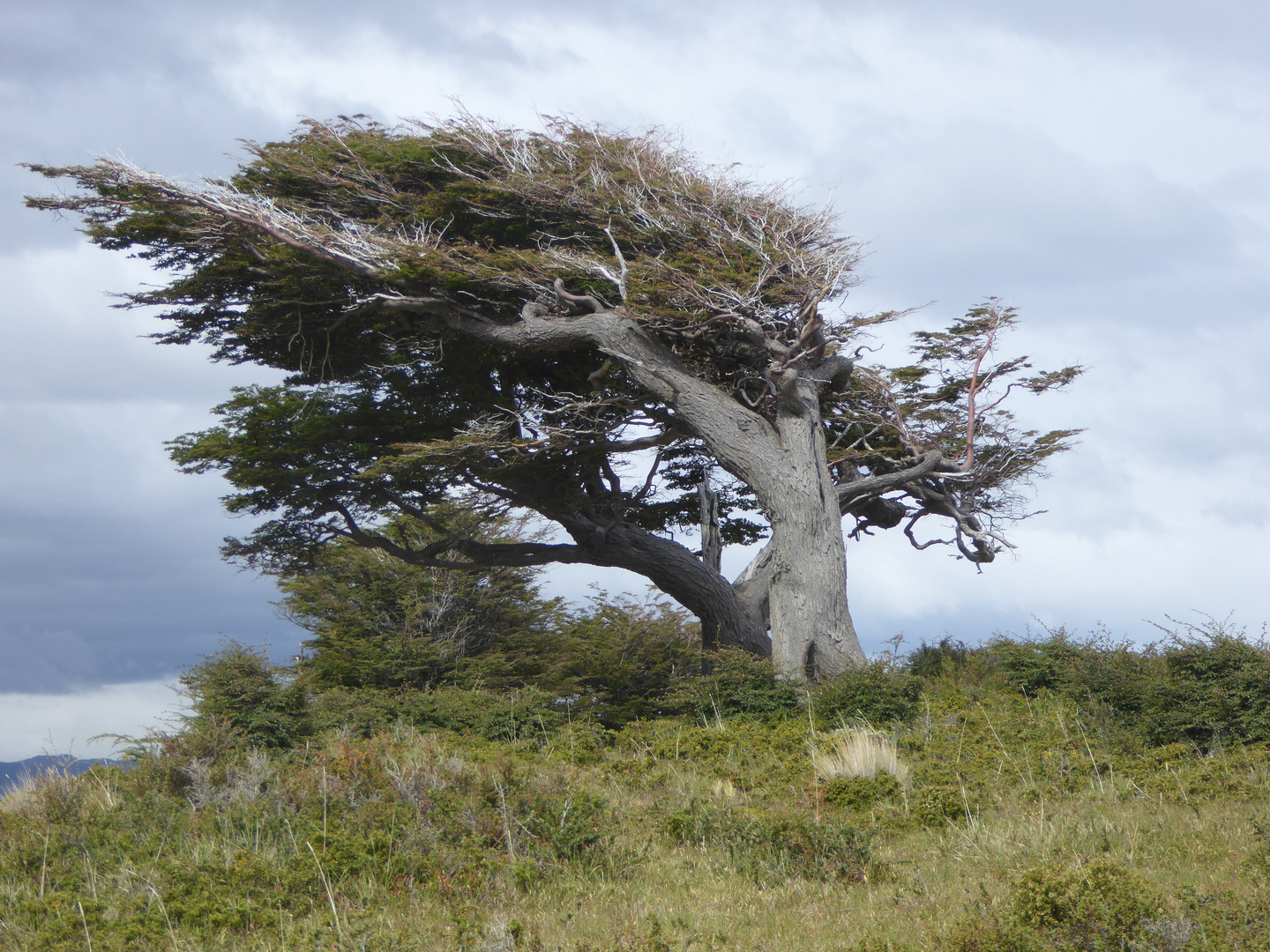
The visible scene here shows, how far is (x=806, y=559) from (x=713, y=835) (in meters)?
7.70

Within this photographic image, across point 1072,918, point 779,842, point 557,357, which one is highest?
point 557,357

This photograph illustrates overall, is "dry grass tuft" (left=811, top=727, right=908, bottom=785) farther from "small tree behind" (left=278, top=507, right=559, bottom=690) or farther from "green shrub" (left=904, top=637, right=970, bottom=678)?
"small tree behind" (left=278, top=507, right=559, bottom=690)

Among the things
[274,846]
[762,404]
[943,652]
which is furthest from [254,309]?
[943,652]

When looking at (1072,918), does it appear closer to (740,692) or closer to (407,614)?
(740,692)

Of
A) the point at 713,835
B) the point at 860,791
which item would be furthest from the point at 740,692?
the point at 713,835

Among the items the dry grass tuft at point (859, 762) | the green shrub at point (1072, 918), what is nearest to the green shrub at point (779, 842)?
the green shrub at point (1072, 918)

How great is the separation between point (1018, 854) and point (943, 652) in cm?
1248

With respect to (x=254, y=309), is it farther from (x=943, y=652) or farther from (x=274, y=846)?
(x=943, y=652)

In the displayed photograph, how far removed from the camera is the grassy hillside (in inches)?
186

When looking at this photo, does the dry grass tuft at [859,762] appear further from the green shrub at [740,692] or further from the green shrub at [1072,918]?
the green shrub at [1072,918]

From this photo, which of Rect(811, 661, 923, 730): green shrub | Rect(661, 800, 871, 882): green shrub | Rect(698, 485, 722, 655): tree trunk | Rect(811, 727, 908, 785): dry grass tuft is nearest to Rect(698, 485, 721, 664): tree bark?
Rect(698, 485, 722, 655): tree trunk

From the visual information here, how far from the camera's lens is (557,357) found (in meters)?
17.7

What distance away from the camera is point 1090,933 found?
4.21 m

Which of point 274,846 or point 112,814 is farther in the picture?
point 112,814
